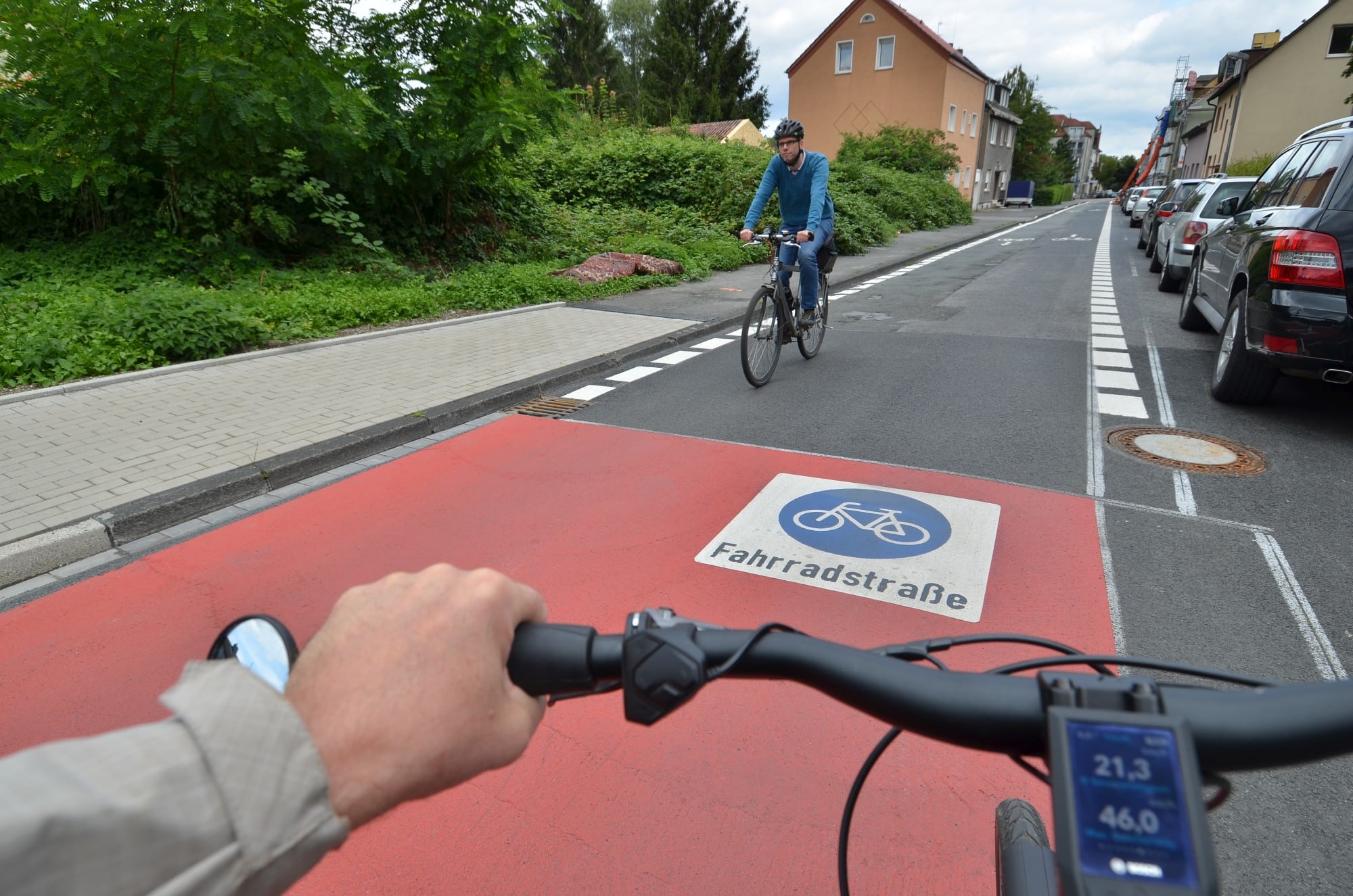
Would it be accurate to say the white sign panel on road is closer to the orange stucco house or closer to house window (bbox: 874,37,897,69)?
the orange stucco house

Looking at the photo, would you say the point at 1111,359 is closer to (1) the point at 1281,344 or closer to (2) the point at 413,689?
(1) the point at 1281,344

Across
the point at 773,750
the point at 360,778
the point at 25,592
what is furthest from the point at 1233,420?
the point at 25,592

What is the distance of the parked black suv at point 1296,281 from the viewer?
17.6 ft

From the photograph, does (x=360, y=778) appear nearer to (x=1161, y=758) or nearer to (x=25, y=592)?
(x=1161, y=758)

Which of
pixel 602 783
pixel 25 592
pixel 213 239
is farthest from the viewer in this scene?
Result: pixel 213 239

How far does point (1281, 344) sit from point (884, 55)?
48.1m

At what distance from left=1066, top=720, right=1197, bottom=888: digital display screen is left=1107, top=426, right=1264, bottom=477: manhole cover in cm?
530

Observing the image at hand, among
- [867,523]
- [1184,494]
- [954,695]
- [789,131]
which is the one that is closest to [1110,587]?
[867,523]

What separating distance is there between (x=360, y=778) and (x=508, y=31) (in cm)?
1209

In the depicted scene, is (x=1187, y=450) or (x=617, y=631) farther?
(x=1187, y=450)

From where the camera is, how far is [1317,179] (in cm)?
585

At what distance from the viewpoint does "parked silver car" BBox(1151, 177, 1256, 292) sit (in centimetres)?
1287

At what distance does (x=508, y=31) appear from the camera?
11.2 metres

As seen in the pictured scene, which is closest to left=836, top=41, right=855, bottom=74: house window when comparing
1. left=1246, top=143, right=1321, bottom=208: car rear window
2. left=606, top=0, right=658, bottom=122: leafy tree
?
left=606, top=0, right=658, bottom=122: leafy tree
